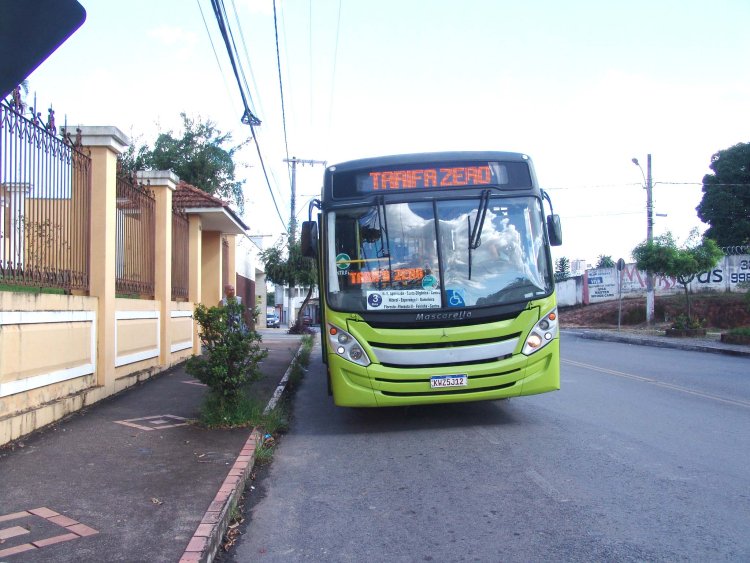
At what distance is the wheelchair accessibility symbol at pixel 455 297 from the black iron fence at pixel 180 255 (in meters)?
8.61

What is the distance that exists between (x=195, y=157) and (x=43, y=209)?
2489cm

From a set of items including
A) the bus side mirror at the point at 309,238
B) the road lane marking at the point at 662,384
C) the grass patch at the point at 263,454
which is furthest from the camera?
the road lane marking at the point at 662,384

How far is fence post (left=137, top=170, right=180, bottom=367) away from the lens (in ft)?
43.4

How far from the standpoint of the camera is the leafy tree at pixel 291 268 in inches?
1303

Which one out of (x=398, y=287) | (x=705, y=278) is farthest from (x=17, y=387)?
(x=705, y=278)

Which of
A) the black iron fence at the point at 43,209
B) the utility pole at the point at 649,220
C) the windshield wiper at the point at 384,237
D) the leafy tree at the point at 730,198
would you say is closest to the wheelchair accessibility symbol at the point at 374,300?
the windshield wiper at the point at 384,237

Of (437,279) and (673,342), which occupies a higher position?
(437,279)

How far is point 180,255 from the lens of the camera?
15523 mm

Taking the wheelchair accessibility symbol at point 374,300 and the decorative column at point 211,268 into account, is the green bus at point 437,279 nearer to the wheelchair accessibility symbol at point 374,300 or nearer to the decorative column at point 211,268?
the wheelchair accessibility symbol at point 374,300

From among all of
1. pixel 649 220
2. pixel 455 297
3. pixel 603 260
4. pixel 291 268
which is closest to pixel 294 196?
pixel 291 268

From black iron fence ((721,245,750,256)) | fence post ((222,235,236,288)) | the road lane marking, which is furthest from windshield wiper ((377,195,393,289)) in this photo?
black iron fence ((721,245,750,256))

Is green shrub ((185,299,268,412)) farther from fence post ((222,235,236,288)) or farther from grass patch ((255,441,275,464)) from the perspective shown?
fence post ((222,235,236,288))

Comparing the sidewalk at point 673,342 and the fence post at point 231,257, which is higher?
the fence post at point 231,257

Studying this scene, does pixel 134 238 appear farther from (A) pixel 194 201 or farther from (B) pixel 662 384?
(B) pixel 662 384
